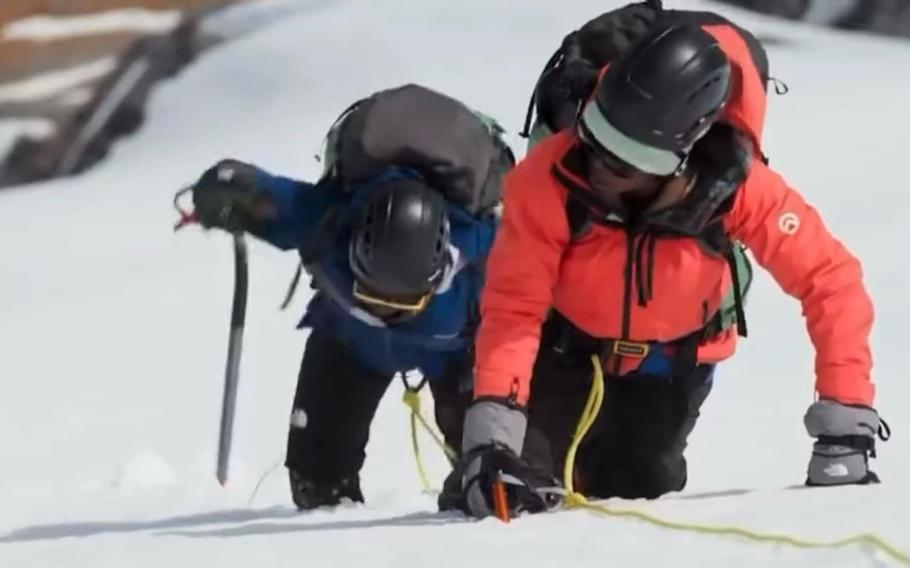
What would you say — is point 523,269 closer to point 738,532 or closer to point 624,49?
point 624,49

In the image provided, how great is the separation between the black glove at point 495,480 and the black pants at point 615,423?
0.62 metres

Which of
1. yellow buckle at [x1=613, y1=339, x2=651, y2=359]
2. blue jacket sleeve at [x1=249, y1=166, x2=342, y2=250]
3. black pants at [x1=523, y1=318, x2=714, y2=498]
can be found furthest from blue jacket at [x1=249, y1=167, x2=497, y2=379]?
yellow buckle at [x1=613, y1=339, x2=651, y2=359]

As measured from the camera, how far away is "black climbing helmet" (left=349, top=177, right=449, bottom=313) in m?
4.09

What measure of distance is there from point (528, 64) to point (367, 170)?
7925 millimetres

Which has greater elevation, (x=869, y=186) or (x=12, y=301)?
(x=869, y=186)

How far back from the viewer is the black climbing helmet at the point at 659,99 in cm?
333

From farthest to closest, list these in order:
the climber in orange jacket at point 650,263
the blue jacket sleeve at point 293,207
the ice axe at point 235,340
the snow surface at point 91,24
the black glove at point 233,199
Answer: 1. the snow surface at point 91,24
2. the ice axe at point 235,340
3. the black glove at point 233,199
4. the blue jacket sleeve at point 293,207
5. the climber in orange jacket at point 650,263

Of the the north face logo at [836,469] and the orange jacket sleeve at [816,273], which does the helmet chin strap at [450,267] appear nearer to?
the orange jacket sleeve at [816,273]

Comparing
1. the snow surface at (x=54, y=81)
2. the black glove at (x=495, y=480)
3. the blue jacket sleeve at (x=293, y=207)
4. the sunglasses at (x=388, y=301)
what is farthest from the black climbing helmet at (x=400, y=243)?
the snow surface at (x=54, y=81)

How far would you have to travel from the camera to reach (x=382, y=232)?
409 centimetres

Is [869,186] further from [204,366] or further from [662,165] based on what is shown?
[662,165]

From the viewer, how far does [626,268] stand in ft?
12.1

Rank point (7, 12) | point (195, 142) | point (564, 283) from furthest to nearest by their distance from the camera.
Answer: point (7, 12), point (195, 142), point (564, 283)

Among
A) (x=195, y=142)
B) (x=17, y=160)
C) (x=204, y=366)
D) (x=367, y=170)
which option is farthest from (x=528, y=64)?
(x=367, y=170)
